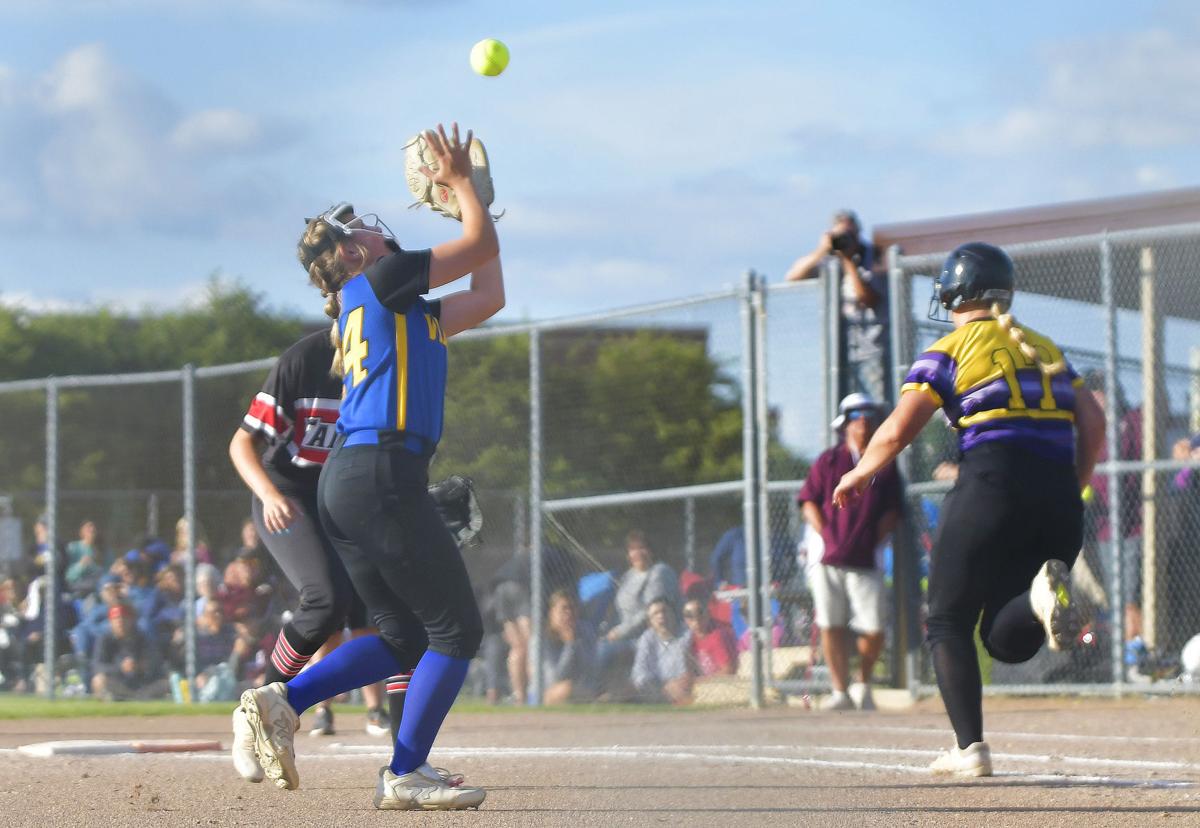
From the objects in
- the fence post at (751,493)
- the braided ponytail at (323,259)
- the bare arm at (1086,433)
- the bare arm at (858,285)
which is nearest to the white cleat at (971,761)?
the bare arm at (1086,433)

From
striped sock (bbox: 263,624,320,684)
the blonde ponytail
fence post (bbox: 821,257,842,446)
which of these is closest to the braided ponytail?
striped sock (bbox: 263,624,320,684)

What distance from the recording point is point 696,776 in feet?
21.7

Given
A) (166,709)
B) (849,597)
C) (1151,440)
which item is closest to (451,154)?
(849,597)

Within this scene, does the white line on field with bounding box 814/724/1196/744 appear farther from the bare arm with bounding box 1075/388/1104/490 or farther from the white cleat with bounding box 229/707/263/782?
the white cleat with bounding box 229/707/263/782

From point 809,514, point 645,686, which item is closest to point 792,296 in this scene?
point 809,514

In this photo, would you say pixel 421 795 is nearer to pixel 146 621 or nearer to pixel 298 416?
pixel 298 416

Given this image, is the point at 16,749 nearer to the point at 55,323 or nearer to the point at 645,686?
the point at 645,686

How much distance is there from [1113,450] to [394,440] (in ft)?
21.2

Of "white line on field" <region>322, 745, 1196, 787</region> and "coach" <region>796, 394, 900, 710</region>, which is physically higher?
"coach" <region>796, 394, 900, 710</region>

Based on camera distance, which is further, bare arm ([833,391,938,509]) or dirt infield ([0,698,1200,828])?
bare arm ([833,391,938,509])

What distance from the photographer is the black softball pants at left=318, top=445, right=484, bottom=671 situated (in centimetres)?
520

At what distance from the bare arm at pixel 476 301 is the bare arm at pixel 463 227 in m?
0.24

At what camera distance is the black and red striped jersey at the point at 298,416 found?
276 inches

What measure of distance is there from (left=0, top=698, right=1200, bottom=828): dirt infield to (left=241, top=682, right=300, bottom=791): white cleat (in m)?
0.14
